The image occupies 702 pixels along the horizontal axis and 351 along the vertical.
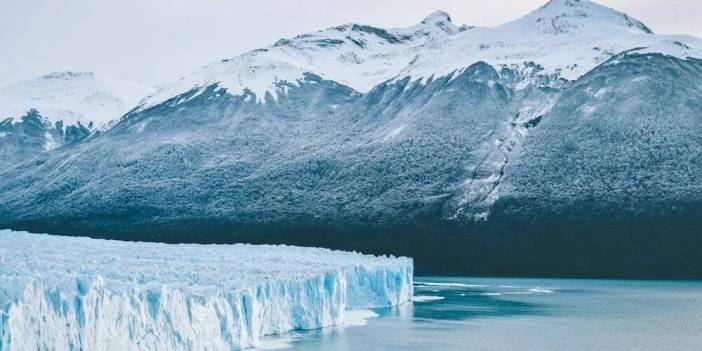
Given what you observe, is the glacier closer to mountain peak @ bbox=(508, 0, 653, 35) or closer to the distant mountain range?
the distant mountain range

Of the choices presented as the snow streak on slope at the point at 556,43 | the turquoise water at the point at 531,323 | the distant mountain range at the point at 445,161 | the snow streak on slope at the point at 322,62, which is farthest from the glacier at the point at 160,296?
the snow streak on slope at the point at 322,62

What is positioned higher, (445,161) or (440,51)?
(440,51)

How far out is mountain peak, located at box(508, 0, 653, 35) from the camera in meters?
162

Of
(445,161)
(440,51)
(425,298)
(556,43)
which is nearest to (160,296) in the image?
(425,298)

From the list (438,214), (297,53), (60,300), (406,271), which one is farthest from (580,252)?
(297,53)

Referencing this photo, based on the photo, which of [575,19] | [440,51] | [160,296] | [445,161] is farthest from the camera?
[440,51]

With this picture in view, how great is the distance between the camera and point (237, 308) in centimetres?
2916

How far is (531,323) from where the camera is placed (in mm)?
42906

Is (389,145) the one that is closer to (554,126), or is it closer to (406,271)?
(554,126)

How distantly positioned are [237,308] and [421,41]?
167857mm

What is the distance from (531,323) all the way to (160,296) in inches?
904

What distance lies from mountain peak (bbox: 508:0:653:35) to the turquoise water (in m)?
102

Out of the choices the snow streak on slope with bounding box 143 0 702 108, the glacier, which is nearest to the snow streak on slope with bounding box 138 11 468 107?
the snow streak on slope with bounding box 143 0 702 108

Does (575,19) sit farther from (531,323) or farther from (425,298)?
(531,323)
